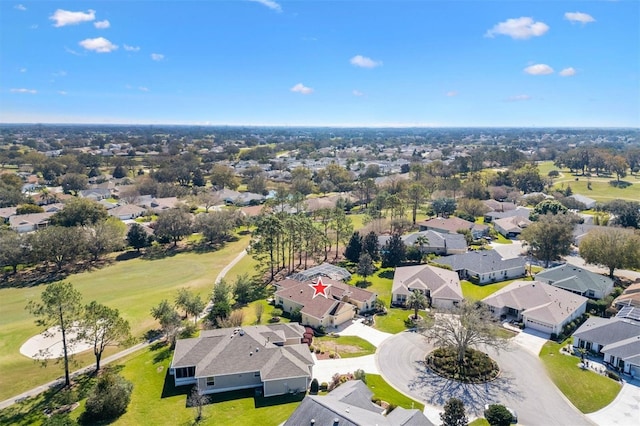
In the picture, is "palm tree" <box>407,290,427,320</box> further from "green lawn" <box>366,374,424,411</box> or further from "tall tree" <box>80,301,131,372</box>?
"tall tree" <box>80,301,131,372</box>

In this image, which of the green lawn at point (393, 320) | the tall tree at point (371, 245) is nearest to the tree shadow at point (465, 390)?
the green lawn at point (393, 320)

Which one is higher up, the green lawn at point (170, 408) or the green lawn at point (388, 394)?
the green lawn at point (388, 394)

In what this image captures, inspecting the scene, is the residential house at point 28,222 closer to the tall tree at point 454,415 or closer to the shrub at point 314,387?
the shrub at point 314,387

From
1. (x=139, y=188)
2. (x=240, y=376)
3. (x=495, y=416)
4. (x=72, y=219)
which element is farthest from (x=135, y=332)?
(x=139, y=188)

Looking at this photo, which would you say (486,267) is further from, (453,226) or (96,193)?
(96,193)

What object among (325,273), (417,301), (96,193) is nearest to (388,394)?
(417,301)

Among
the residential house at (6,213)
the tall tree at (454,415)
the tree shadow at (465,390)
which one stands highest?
the residential house at (6,213)

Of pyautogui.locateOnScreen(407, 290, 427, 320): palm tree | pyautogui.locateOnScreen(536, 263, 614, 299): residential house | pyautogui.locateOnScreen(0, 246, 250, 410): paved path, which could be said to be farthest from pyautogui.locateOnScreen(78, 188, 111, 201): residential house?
pyautogui.locateOnScreen(536, 263, 614, 299): residential house
